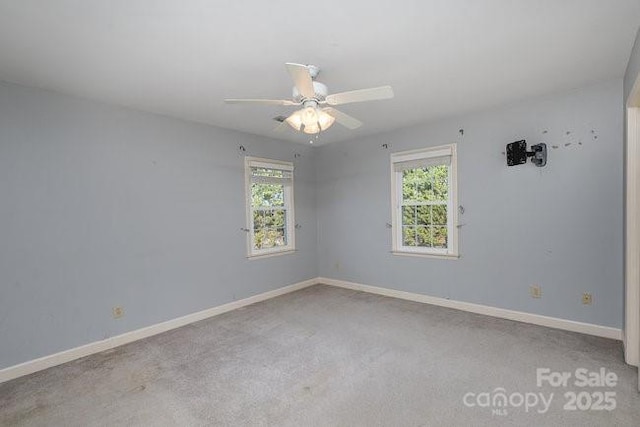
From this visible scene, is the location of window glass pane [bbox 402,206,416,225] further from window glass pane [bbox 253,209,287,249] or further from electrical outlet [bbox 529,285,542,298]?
window glass pane [bbox 253,209,287,249]

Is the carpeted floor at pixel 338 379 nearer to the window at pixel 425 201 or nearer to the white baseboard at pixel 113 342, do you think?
the white baseboard at pixel 113 342

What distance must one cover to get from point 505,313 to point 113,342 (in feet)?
13.6

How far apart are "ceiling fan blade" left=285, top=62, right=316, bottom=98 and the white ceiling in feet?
1.06

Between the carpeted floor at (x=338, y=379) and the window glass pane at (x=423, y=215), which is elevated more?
the window glass pane at (x=423, y=215)

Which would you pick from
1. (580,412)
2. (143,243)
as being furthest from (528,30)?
(143,243)

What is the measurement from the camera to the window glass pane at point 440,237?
160 inches

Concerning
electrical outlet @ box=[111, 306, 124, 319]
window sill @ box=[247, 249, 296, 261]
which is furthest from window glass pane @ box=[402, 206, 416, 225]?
electrical outlet @ box=[111, 306, 124, 319]

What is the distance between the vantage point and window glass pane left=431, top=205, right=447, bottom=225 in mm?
4062

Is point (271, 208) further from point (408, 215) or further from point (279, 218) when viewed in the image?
point (408, 215)

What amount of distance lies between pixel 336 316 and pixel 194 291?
68.3 inches

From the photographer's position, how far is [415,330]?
326cm

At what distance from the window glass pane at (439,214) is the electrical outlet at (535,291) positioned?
117cm

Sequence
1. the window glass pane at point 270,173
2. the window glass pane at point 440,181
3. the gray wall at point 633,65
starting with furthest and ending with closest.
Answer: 1. the window glass pane at point 270,173
2. the window glass pane at point 440,181
3. the gray wall at point 633,65

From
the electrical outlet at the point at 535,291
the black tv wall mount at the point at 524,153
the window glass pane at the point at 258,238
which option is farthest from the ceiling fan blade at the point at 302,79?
the electrical outlet at the point at 535,291
